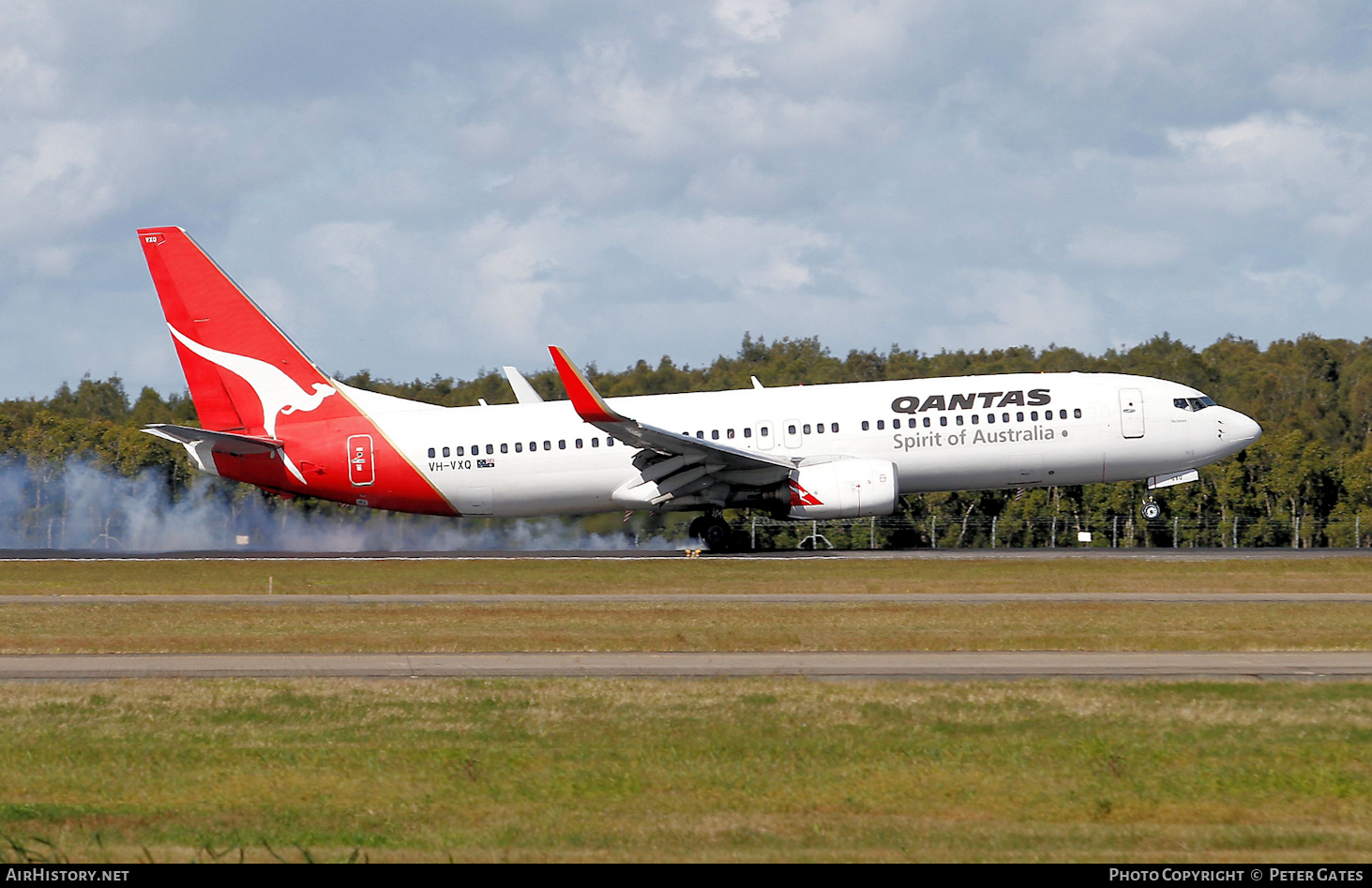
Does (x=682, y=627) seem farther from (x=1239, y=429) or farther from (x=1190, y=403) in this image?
(x=1239, y=429)

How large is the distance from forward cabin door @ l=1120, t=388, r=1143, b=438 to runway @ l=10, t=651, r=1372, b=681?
1965cm

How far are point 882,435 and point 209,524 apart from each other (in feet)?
→ 97.6

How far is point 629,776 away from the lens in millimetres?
12156

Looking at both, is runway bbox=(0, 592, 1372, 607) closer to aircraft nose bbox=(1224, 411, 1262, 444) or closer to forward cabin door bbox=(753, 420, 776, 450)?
forward cabin door bbox=(753, 420, 776, 450)

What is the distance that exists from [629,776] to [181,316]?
31.9m

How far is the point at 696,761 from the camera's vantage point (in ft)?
41.5

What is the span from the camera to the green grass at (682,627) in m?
20.1

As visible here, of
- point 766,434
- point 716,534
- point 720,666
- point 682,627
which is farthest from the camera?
point 716,534

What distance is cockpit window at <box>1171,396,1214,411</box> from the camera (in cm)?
3859

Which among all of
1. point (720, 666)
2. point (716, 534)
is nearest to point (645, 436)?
point (716, 534)

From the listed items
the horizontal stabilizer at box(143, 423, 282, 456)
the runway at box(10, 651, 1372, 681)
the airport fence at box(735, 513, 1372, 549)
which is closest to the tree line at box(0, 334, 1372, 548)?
the airport fence at box(735, 513, 1372, 549)

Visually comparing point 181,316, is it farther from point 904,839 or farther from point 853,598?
point 904,839

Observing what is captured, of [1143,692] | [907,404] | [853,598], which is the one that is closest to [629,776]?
[1143,692]

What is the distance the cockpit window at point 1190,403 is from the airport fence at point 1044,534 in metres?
5.73
